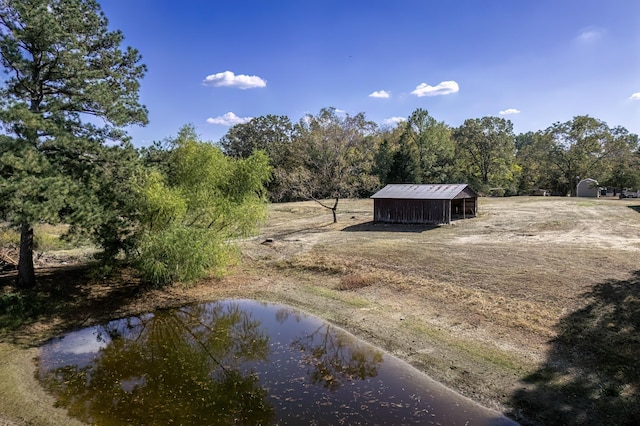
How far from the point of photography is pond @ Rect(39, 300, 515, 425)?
8336 millimetres

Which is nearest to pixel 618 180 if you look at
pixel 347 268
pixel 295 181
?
pixel 295 181

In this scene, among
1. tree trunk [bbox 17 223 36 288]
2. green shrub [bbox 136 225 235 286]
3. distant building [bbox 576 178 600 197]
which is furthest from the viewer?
distant building [bbox 576 178 600 197]

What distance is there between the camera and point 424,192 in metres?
30.8

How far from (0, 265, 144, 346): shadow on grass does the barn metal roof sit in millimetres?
19803

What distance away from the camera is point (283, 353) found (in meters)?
11.5

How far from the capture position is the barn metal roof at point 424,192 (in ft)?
96.9

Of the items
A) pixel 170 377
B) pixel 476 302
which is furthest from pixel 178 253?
pixel 476 302

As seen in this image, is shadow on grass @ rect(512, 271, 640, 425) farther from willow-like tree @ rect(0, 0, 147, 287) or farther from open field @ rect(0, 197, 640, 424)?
willow-like tree @ rect(0, 0, 147, 287)

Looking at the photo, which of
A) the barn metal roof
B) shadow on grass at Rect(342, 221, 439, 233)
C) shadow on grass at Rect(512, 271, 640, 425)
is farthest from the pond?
the barn metal roof

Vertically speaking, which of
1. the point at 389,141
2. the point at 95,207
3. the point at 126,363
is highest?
the point at 389,141

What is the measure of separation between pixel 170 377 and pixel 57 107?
9678 millimetres

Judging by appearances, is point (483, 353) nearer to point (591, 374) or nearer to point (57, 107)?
point (591, 374)

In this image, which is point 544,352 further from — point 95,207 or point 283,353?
point 95,207

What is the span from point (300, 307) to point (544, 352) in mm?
8109
